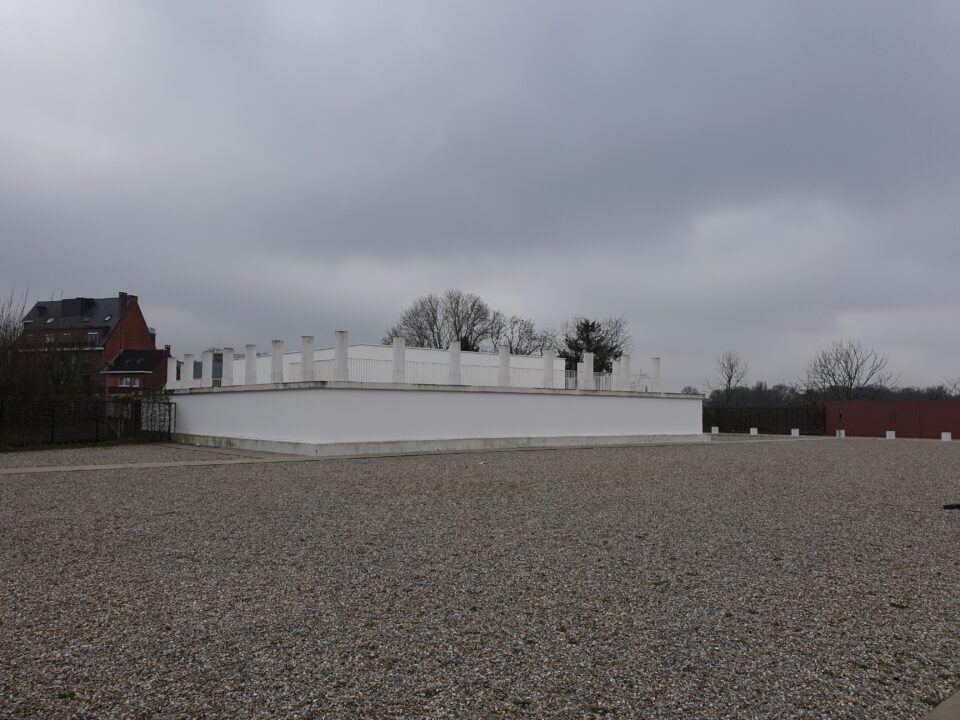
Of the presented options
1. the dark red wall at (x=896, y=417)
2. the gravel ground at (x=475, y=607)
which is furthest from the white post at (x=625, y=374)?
the gravel ground at (x=475, y=607)

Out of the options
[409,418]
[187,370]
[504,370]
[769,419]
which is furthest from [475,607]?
[769,419]

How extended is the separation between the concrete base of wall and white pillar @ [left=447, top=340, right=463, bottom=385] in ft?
6.99

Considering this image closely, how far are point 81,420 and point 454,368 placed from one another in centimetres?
1342

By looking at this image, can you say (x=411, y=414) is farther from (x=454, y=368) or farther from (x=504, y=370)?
(x=504, y=370)

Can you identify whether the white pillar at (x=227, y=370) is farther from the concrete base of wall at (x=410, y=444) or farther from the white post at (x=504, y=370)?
the white post at (x=504, y=370)

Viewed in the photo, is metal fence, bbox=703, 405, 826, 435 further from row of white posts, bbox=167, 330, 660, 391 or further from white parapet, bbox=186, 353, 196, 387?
white parapet, bbox=186, 353, 196, 387

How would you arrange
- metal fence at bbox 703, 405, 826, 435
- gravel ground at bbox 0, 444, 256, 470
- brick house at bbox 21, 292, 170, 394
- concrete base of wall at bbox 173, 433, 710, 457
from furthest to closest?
brick house at bbox 21, 292, 170, 394 < metal fence at bbox 703, 405, 826, 435 < concrete base of wall at bbox 173, 433, 710, 457 < gravel ground at bbox 0, 444, 256, 470

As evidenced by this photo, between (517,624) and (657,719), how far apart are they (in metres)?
1.45

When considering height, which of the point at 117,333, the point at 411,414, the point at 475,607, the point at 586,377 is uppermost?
the point at 117,333

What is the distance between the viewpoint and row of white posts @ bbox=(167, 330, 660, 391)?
21734mm

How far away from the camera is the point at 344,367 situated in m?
21.6

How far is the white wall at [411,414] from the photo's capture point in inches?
826

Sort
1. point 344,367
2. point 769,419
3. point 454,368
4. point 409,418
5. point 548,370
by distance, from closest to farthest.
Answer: point 344,367, point 409,418, point 454,368, point 548,370, point 769,419

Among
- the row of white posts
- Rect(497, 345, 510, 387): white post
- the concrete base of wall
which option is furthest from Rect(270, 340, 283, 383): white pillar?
Rect(497, 345, 510, 387): white post
